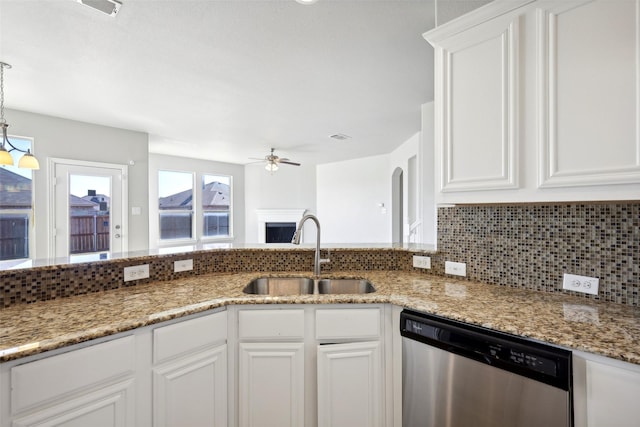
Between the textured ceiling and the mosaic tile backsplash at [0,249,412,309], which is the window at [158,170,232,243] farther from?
the mosaic tile backsplash at [0,249,412,309]

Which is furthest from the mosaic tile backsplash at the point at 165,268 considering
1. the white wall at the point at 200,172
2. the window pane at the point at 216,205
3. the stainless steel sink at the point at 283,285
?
the window pane at the point at 216,205

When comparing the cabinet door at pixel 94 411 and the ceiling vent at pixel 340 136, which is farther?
the ceiling vent at pixel 340 136

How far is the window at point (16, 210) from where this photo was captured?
394cm

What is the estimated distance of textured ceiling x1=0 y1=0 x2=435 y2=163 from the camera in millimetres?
2014

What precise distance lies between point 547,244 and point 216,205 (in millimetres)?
7603

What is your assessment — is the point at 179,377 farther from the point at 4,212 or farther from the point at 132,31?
the point at 4,212

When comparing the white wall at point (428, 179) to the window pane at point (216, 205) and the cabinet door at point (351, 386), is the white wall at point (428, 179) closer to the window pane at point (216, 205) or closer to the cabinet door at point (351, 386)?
the cabinet door at point (351, 386)

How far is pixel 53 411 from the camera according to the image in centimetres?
109

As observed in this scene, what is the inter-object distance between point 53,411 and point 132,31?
228 cm

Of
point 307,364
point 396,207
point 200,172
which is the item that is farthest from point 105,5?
point 200,172

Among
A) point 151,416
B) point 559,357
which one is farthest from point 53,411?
point 559,357

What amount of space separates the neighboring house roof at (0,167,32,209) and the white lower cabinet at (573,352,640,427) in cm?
562

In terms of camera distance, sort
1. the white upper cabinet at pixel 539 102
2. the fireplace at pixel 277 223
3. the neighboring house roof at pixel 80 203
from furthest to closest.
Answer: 1. the fireplace at pixel 277 223
2. the neighboring house roof at pixel 80 203
3. the white upper cabinet at pixel 539 102

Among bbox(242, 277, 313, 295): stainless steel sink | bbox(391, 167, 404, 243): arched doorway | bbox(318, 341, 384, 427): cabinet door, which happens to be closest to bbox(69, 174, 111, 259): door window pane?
bbox(242, 277, 313, 295): stainless steel sink
